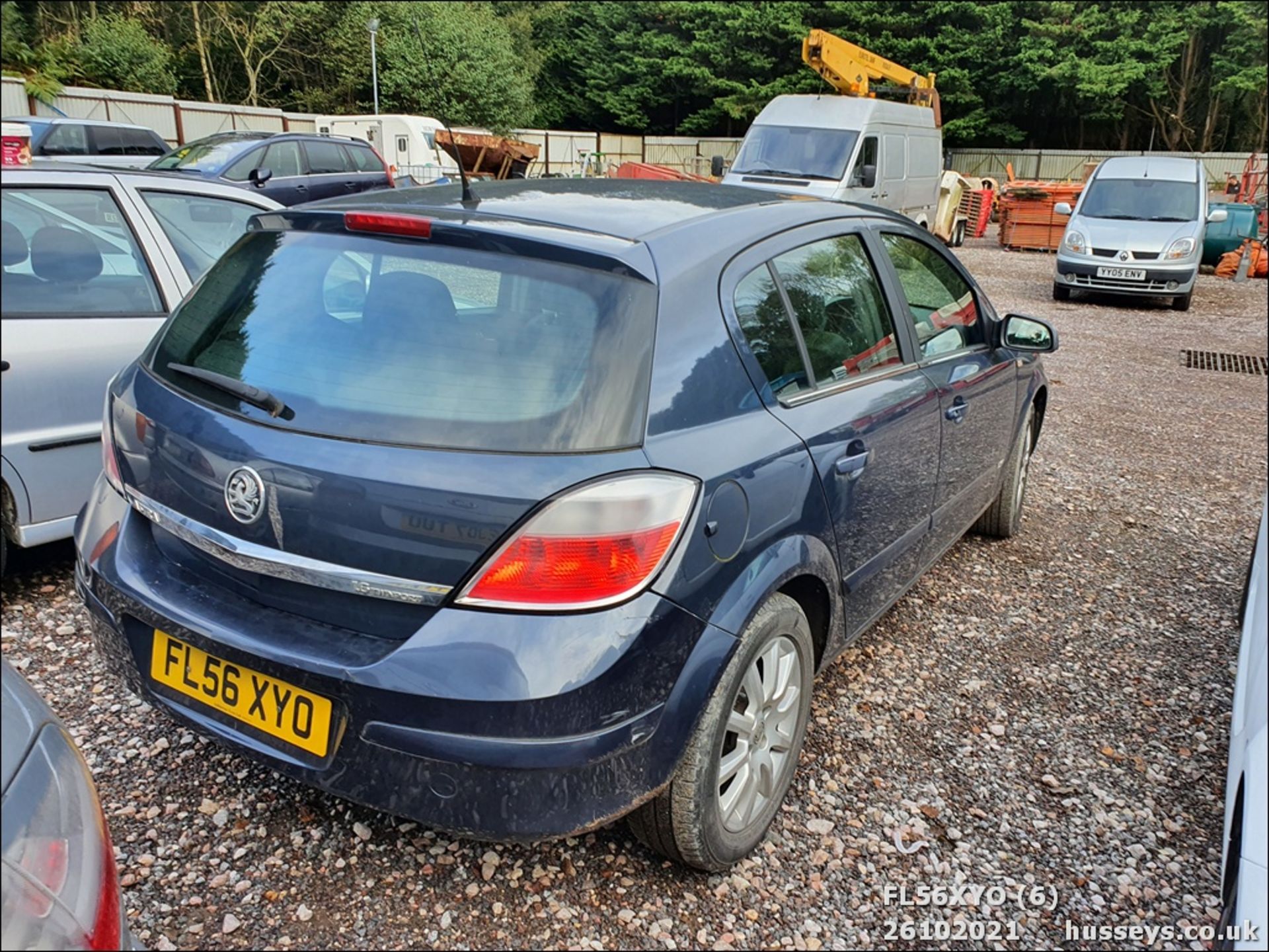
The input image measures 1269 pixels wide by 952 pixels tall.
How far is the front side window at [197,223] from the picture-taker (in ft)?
12.9

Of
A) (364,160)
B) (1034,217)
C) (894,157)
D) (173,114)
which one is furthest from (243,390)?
(173,114)

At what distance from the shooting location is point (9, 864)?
3.75ft

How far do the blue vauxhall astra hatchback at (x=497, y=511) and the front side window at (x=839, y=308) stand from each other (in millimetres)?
28

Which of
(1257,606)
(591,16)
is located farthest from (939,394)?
(591,16)

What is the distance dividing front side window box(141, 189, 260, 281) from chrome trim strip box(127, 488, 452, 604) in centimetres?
211

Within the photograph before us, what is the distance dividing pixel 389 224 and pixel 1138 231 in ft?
43.3

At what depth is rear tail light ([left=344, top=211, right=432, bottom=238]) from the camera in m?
2.27

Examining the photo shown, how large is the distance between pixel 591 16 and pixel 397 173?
95.6 ft

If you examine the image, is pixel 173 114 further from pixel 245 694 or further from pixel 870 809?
pixel 870 809

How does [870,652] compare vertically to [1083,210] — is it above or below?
below

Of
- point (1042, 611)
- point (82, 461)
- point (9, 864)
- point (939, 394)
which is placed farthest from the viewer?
point (1042, 611)

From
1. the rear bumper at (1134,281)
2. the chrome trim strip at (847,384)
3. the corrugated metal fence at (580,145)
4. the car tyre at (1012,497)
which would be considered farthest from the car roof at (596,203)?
the corrugated metal fence at (580,145)

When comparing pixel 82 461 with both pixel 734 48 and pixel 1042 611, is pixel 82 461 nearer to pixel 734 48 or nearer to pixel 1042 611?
pixel 1042 611

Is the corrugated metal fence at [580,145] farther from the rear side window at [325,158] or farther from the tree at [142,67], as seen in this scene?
the rear side window at [325,158]
